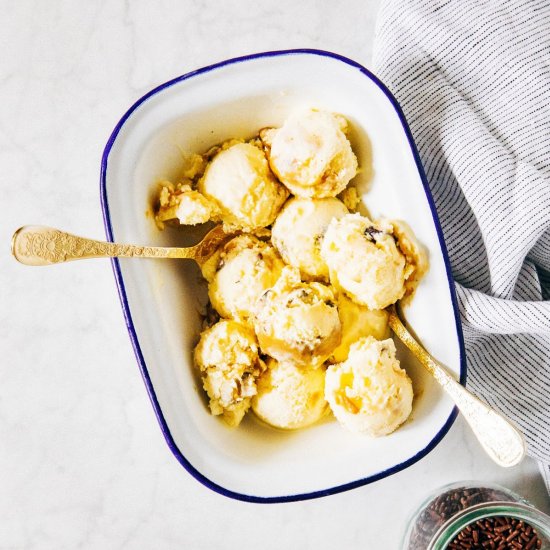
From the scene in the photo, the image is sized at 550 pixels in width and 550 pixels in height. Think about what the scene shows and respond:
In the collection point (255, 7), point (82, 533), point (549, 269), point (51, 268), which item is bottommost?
point (82, 533)

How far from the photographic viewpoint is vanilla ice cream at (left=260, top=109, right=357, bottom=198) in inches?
36.3

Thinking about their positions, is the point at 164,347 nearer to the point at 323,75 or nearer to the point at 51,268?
the point at 51,268

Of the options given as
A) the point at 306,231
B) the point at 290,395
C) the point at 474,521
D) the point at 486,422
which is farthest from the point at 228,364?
the point at 474,521

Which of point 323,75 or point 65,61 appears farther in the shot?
point 65,61

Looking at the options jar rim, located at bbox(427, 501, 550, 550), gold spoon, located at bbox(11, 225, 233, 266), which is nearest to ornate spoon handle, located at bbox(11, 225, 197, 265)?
gold spoon, located at bbox(11, 225, 233, 266)

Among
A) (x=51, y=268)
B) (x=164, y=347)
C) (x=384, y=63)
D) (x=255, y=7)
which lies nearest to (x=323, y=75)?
(x=384, y=63)

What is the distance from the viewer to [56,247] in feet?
2.83

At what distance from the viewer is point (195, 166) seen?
100 cm

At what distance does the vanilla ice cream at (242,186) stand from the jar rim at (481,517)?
0.51 m

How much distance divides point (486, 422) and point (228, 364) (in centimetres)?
35

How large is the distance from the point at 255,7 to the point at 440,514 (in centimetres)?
85

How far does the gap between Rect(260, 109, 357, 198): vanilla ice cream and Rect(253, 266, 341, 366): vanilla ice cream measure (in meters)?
0.14

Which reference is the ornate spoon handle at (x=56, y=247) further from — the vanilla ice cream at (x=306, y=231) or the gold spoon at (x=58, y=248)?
the vanilla ice cream at (x=306, y=231)

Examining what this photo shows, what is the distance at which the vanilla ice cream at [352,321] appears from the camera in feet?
3.17
